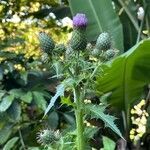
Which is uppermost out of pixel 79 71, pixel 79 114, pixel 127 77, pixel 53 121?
pixel 79 71

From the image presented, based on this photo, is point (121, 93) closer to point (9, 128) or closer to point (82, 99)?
point (9, 128)

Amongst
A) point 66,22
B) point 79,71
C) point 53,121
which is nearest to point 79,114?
point 79,71

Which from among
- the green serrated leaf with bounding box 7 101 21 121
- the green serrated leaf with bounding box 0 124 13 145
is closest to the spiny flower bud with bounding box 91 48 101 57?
the green serrated leaf with bounding box 7 101 21 121

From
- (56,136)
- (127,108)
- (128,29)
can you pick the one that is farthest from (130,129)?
(56,136)

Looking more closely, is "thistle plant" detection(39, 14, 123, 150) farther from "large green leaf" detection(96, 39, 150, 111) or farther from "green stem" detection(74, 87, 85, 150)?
"large green leaf" detection(96, 39, 150, 111)

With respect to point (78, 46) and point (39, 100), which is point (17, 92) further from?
point (78, 46)

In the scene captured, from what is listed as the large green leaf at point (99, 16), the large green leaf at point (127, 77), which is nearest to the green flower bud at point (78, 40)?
the large green leaf at point (127, 77)

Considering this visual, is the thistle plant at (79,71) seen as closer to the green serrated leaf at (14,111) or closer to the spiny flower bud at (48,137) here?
the spiny flower bud at (48,137)
